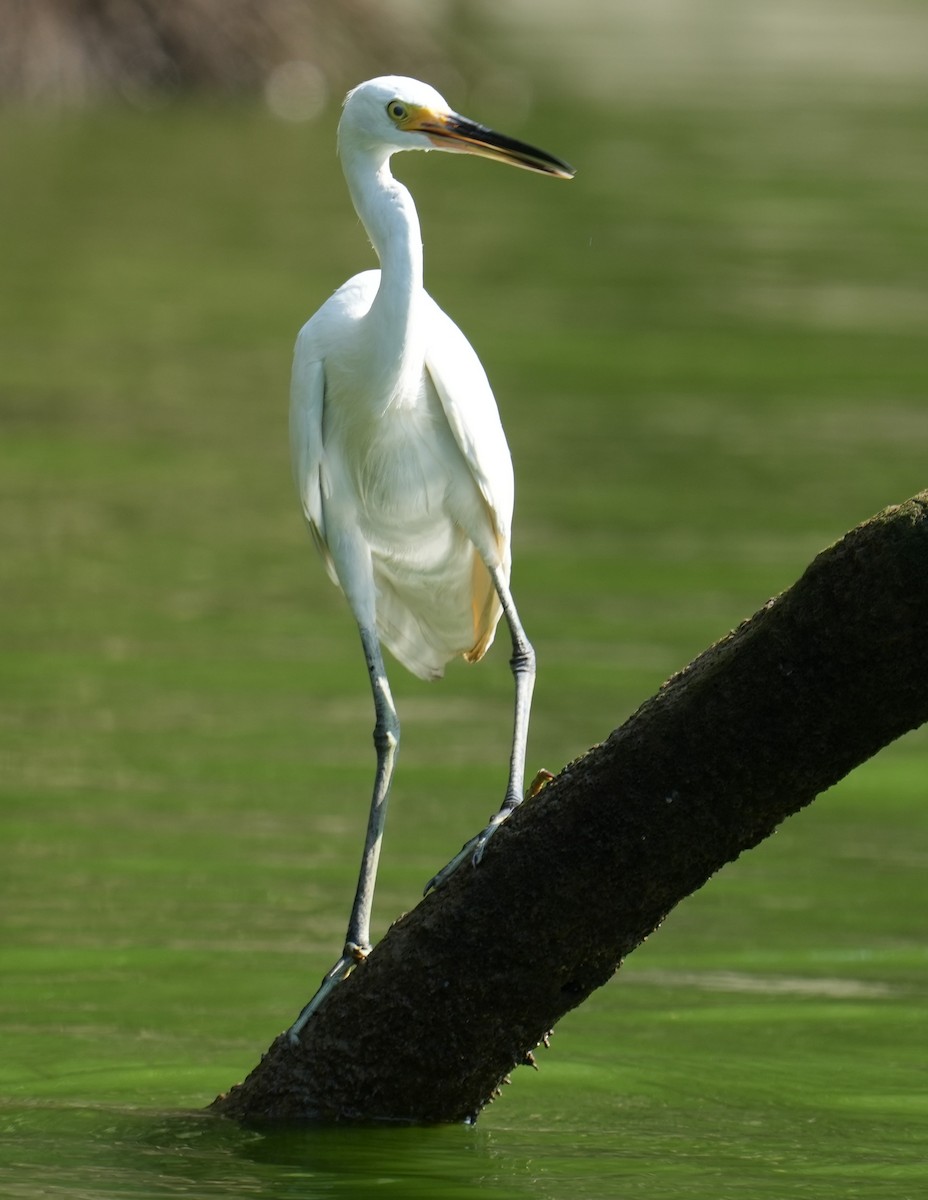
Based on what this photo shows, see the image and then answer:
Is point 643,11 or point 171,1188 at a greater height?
point 643,11

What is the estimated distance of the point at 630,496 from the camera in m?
10.4

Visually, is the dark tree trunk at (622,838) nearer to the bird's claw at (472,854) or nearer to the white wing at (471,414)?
the bird's claw at (472,854)

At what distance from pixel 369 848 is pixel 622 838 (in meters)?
1.07

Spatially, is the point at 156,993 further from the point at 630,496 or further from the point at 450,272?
the point at 450,272

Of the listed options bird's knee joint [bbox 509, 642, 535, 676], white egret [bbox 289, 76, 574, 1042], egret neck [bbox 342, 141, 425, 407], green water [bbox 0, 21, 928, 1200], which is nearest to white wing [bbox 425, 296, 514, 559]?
white egret [bbox 289, 76, 574, 1042]

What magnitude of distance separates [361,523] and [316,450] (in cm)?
19

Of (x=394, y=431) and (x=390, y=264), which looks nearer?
(x=390, y=264)

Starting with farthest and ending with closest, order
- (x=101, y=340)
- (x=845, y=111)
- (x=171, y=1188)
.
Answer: (x=845, y=111) → (x=101, y=340) → (x=171, y=1188)

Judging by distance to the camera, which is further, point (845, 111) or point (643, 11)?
point (643, 11)

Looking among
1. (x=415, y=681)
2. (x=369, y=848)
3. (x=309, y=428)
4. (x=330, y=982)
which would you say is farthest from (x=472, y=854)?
(x=415, y=681)

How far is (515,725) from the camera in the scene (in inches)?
195

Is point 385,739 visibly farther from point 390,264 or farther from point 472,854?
point 390,264

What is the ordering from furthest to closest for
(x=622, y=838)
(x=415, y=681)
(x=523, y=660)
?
(x=415, y=681) < (x=523, y=660) < (x=622, y=838)

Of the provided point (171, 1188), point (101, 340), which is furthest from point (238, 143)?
point (171, 1188)
